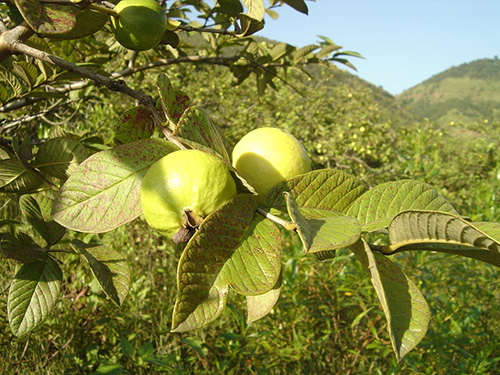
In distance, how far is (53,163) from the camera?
785mm

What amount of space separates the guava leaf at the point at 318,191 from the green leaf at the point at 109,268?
36 cm

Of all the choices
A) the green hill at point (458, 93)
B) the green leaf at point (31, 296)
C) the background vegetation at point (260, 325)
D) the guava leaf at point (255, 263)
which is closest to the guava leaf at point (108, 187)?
the guava leaf at point (255, 263)

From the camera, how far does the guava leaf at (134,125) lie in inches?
26.4

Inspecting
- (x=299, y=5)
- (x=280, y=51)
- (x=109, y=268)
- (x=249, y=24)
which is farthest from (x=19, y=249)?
(x=280, y=51)

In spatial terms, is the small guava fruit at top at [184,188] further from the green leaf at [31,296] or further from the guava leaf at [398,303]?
the green leaf at [31,296]

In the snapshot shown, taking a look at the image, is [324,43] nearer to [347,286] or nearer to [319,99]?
[347,286]

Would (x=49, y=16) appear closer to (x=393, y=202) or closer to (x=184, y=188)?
(x=184, y=188)

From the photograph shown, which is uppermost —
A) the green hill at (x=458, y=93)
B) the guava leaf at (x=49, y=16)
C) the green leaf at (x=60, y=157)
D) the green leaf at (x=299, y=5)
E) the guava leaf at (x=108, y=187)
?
the green hill at (x=458, y=93)

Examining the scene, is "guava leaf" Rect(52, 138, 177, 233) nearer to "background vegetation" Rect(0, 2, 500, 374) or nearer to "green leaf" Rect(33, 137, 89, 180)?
"green leaf" Rect(33, 137, 89, 180)

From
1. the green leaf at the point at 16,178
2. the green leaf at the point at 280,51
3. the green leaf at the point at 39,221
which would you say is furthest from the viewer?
the green leaf at the point at 280,51

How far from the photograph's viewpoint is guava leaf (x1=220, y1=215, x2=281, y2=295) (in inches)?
16.9

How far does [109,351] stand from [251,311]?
1810mm

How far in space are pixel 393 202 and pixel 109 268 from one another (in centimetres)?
54

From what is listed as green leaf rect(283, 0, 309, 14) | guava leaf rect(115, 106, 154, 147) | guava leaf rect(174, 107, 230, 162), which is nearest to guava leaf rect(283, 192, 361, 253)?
guava leaf rect(174, 107, 230, 162)
